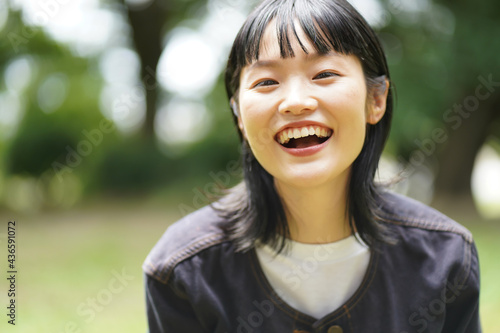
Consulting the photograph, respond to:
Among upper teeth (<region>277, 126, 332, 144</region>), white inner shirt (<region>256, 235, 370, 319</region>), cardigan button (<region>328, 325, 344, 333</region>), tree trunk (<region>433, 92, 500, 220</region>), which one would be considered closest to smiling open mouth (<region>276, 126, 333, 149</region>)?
upper teeth (<region>277, 126, 332, 144</region>)

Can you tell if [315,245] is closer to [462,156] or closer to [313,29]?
[313,29]

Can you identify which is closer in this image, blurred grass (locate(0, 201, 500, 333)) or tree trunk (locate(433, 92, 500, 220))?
blurred grass (locate(0, 201, 500, 333))

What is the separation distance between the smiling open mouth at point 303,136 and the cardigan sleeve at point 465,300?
0.68m

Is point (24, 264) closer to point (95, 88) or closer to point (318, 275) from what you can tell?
point (318, 275)

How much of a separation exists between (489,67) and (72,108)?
711 centimetres

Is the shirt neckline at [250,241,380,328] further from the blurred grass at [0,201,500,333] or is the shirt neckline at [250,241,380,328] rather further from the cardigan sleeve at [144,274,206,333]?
the blurred grass at [0,201,500,333]

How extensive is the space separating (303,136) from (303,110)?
0.08m

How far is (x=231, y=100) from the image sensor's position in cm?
187

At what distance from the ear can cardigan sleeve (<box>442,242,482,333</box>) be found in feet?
1.84

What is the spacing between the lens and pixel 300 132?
1535 mm

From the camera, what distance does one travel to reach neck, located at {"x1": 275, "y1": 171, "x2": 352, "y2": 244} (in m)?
1.73

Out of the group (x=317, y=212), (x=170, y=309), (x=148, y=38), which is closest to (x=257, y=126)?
(x=317, y=212)

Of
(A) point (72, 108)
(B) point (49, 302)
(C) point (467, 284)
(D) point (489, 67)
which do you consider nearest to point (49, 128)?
(A) point (72, 108)

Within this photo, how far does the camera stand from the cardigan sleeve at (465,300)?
1.74 meters
